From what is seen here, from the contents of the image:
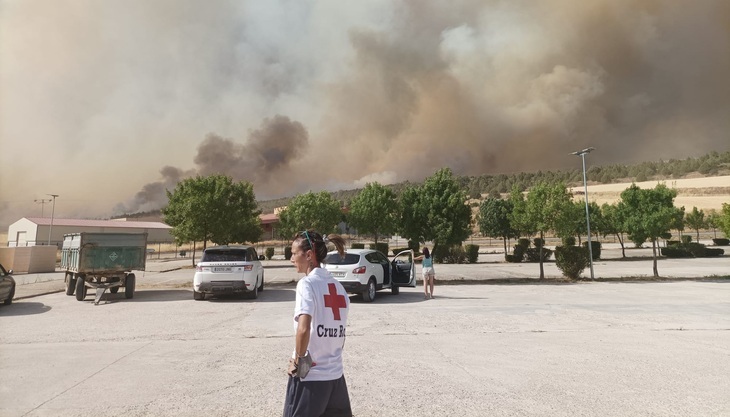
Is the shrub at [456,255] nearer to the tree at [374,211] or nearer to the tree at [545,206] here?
the tree at [374,211]

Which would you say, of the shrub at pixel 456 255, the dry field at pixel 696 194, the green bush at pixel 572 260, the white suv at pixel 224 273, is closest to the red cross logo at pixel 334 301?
the white suv at pixel 224 273

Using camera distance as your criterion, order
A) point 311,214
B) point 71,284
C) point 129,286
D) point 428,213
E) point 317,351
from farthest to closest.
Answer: point 311,214 < point 428,213 < point 71,284 < point 129,286 < point 317,351

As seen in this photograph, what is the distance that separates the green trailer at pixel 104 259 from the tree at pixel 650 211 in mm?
21771

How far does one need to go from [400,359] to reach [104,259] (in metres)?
12.0

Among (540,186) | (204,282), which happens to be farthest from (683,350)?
(540,186)

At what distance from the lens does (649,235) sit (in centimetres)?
2011

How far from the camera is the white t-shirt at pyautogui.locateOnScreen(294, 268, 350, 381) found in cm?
258

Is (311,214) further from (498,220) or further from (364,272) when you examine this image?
(364,272)

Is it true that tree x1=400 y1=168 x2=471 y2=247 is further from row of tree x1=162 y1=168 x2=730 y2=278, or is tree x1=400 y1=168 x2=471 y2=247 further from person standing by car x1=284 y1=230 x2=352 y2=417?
person standing by car x1=284 y1=230 x2=352 y2=417

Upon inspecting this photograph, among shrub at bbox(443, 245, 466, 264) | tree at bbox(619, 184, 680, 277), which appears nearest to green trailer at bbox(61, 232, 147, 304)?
tree at bbox(619, 184, 680, 277)

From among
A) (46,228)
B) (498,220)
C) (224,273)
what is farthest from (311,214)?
(46,228)

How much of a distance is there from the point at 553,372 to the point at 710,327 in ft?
19.2

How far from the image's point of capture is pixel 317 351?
2.60 meters

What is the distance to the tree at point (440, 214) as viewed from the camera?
2998cm
